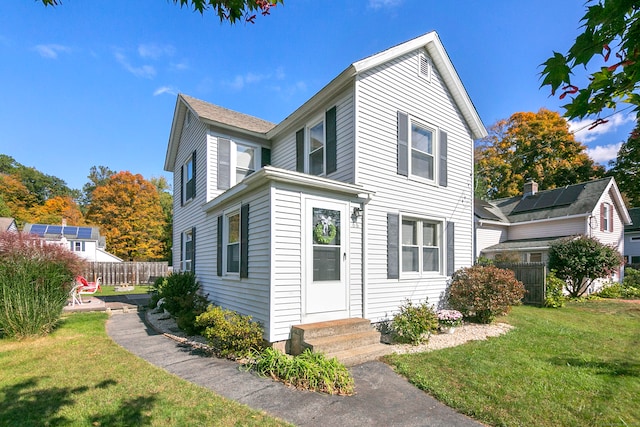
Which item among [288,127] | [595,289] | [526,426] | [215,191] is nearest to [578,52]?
[526,426]

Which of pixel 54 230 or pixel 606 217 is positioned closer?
pixel 606 217

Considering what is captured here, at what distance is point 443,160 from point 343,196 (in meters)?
4.04

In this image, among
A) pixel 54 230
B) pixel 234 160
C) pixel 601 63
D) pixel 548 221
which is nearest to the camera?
pixel 601 63

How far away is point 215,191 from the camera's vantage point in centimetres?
945

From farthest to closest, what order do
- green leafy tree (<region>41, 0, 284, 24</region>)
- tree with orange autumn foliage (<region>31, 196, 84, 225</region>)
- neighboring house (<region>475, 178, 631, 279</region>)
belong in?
tree with orange autumn foliage (<region>31, 196, 84, 225</region>) → neighboring house (<region>475, 178, 631, 279</region>) → green leafy tree (<region>41, 0, 284, 24</region>)

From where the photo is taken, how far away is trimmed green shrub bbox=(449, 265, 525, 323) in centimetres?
828

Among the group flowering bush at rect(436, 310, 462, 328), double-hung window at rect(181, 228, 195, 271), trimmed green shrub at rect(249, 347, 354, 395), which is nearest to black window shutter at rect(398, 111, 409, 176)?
flowering bush at rect(436, 310, 462, 328)

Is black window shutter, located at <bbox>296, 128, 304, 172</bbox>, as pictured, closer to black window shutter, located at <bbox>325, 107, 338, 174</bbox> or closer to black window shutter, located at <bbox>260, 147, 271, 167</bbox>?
black window shutter, located at <bbox>325, 107, 338, 174</bbox>

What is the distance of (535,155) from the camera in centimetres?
2723

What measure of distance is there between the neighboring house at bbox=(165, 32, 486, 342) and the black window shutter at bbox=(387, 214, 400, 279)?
3 cm

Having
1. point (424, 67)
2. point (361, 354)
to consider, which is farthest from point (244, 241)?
point (424, 67)

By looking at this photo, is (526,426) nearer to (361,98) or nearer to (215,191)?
(361,98)

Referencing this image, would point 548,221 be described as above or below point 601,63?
below

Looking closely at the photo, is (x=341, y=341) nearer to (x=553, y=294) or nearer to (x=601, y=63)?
(x=601, y=63)
